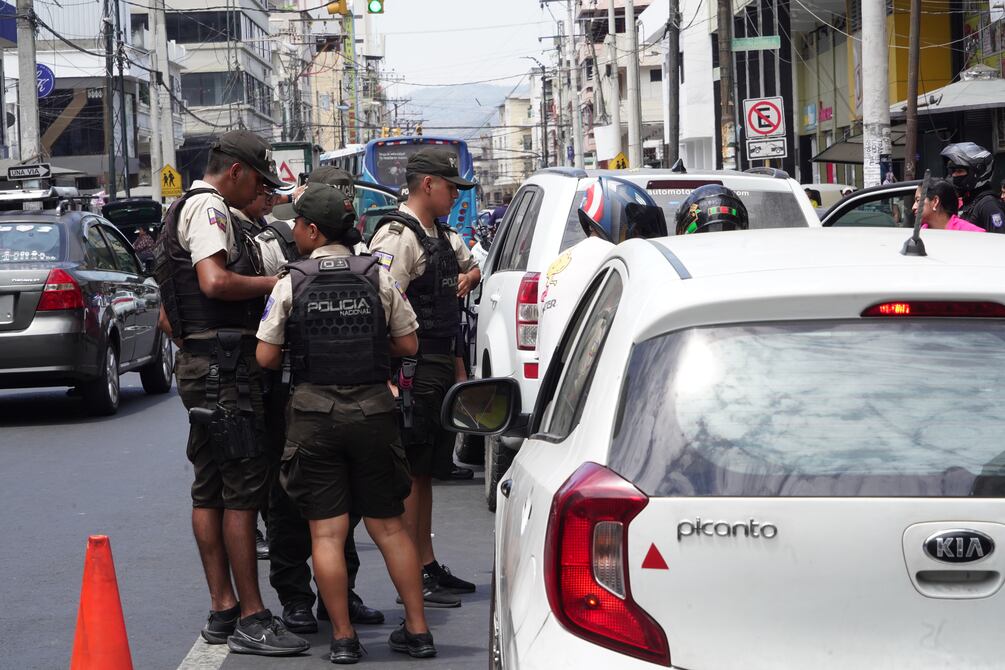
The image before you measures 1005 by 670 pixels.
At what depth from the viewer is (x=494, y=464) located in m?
8.44

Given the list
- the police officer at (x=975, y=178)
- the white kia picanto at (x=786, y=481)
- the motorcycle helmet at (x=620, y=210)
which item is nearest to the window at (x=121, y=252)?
the motorcycle helmet at (x=620, y=210)

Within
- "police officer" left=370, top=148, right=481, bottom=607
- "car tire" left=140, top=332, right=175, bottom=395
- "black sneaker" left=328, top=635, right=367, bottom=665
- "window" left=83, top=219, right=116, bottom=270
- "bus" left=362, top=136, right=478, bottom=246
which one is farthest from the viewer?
"bus" left=362, top=136, right=478, bottom=246

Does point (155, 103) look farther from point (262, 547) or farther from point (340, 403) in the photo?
point (340, 403)

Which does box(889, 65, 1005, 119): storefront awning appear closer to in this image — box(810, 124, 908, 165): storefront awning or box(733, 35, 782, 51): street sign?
box(733, 35, 782, 51): street sign

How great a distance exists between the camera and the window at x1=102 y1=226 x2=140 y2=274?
14.3m

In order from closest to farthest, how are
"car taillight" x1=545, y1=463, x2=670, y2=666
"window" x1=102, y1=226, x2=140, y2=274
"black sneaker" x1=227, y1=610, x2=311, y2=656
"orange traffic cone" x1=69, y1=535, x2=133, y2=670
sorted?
"car taillight" x1=545, y1=463, x2=670, y2=666 < "orange traffic cone" x1=69, y1=535, x2=133, y2=670 < "black sneaker" x1=227, y1=610, x2=311, y2=656 < "window" x1=102, y1=226, x2=140, y2=274

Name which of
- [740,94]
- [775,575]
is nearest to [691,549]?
[775,575]

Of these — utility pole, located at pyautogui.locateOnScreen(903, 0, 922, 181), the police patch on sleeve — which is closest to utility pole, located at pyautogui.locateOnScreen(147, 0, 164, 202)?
utility pole, located at pyautogui.locateOnScreen(903, 0, 922, 181)

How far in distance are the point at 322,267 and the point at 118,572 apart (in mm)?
2655

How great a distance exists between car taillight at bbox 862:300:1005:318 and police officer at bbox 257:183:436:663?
114 inches

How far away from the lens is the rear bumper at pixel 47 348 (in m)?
12.6

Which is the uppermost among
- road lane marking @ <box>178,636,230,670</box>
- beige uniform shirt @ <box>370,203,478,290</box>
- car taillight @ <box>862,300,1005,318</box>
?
beige uniform shirt @ <box>370,203,478,290</box>

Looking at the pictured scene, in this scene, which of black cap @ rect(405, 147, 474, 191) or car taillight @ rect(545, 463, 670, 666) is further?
black cap @ rect(405, 147, 474, 191)

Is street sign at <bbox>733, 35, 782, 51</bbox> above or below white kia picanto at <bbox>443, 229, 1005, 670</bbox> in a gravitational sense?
above
